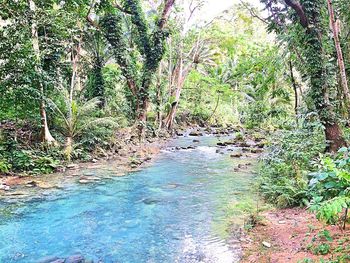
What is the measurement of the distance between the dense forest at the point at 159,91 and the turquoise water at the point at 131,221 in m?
0.85

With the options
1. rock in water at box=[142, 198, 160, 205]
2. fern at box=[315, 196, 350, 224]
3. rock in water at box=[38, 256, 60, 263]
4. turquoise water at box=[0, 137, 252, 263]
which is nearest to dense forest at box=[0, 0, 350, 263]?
fern at box=[315, 196, 350, 224]

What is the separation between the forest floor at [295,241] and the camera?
4.12m

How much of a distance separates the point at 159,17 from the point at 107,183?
11.6 metres

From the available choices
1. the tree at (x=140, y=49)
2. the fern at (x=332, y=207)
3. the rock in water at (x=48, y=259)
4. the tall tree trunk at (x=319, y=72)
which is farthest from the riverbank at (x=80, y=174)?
the fern at (x=332, y=207)

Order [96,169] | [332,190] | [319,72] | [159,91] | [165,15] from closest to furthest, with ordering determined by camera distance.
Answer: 1. [332,190]
2. [319,72]
3. [96,169]
4. [165,15]
5. [159,91]

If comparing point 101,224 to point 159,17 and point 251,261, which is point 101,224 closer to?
point 251,261

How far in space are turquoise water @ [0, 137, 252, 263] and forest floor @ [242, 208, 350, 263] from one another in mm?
465

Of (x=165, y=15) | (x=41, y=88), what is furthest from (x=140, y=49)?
(x=41, y=88)

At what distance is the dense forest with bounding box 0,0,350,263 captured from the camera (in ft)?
22.3

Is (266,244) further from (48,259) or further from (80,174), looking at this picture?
(80,174)

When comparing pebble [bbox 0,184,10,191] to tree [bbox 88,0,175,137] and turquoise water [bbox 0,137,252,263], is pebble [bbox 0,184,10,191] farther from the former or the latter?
tree [bbox 88,0,175,137]

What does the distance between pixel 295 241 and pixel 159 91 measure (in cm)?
1661

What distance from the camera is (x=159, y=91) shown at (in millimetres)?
20750

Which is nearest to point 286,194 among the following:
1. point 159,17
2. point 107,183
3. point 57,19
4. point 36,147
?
point 107,183
